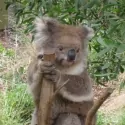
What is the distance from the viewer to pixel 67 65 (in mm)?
2941

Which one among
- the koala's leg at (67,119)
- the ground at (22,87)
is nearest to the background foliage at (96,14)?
the koala's leg at (67,119)

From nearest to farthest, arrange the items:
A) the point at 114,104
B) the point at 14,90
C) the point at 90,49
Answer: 1. the point at 90,49
2. the point at 14,90
3. the point at 114,104

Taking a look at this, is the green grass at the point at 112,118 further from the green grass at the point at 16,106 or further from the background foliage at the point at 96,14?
the background foliage at the point at 96,14

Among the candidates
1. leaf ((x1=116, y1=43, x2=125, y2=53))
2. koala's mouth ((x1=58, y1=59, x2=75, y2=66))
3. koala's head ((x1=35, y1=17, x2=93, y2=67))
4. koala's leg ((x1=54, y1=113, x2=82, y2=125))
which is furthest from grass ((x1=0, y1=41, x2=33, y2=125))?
leaf ((x1=116, y1=43, x2=125, y2=53))

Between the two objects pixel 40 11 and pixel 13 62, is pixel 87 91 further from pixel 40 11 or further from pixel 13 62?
pixel 13 62

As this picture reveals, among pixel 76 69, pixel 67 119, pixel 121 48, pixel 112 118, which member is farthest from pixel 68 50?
pixel 112 118

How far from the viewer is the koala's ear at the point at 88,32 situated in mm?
3028

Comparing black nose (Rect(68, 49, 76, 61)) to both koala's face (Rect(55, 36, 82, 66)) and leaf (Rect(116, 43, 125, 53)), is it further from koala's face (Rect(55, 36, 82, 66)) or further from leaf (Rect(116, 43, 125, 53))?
leaf (Rect(116, 43, 125, 53))

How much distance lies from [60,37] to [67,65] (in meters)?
0.20

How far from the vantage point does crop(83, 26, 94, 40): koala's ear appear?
119 inches

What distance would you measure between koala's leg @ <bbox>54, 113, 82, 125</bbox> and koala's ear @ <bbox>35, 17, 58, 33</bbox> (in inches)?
24.0

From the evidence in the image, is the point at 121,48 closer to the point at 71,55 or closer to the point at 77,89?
the point at 71,55

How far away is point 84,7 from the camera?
2.44 meters

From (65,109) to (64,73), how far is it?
0.96ft
